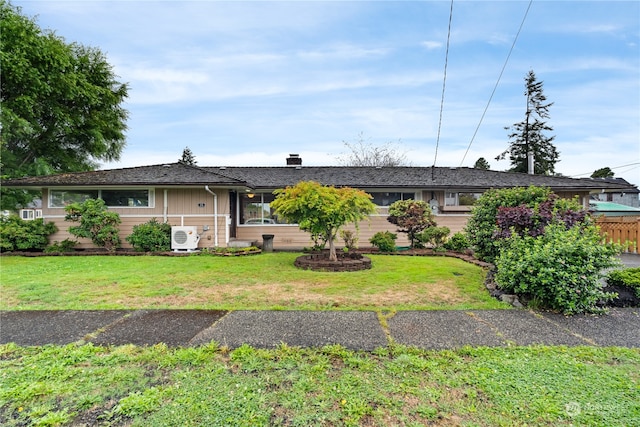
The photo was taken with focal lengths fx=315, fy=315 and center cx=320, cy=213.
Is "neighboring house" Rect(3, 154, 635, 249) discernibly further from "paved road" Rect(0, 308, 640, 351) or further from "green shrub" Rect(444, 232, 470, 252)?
"paved road" Rect(0, 308, 640, 351)

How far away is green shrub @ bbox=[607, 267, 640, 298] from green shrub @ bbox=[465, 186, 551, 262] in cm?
162

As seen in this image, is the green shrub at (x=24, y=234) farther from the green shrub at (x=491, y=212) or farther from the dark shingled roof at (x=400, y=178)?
the green shrub at (x=491, y=212)

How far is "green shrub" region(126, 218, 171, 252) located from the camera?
36.4 feet

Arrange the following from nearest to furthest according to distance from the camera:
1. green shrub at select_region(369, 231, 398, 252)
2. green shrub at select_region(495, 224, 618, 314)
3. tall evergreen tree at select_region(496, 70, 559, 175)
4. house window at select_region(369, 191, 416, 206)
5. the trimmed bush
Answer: green shrub at select_region(495, 224, 618, 314) → the trimmed bush → green shrub at select_region(369, 231, 398, 252) → house window at select_region(369, 191, 416, 206) → tall evergreen tree at select_region(496, 70, 559, 175)

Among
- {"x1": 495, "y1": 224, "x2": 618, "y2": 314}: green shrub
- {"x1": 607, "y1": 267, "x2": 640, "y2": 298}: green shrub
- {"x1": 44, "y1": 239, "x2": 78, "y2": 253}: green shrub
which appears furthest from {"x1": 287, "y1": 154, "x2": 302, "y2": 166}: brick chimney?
{"x1": 607, "y1": 267, "x2": 640, "y2": 298}: green shrub

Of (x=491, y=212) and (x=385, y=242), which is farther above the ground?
(x=491, y=212)

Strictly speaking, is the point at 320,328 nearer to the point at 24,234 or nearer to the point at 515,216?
the point at 515,216

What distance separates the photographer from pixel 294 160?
17.7 meters

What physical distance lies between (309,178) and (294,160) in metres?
3.83

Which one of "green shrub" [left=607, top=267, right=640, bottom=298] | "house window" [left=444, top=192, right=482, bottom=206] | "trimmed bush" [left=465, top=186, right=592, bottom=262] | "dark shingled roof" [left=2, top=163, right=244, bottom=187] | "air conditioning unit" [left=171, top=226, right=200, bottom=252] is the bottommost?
"green shrub" [left=607, top=267, right=640, bottom=298]

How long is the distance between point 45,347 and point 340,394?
3029 mm

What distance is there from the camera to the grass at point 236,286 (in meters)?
4.78

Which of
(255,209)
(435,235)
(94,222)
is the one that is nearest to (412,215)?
(435,235)

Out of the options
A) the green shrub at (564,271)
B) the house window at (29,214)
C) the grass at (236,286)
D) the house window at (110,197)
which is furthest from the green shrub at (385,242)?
the house window at (29,214)
